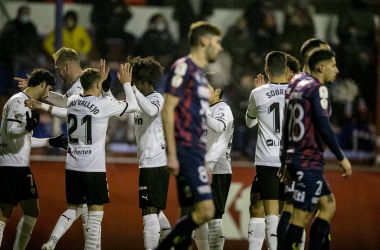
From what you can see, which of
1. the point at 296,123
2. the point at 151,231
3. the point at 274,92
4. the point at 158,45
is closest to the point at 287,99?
the point at 296,123

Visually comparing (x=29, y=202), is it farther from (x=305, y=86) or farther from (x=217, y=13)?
(x=217, y=13)

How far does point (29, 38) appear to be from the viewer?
37.7ft

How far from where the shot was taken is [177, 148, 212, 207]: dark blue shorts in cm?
489

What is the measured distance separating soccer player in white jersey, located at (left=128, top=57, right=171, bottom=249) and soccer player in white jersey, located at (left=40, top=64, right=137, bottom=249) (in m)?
0.18

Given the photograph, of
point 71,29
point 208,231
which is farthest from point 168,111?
point 71,29

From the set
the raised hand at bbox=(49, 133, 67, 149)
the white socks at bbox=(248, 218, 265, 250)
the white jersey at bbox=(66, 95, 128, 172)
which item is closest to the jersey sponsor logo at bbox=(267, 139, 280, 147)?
the white socks at bbox=(248, 218, 265, 250)

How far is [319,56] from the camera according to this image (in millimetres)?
5387

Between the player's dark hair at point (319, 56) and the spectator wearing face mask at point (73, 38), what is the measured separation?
6753 mm

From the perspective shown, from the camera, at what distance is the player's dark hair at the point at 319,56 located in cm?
538

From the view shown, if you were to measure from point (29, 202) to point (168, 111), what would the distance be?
2635 millimetres

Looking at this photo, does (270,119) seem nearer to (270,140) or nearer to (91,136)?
(270,140)

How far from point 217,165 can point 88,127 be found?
147cm

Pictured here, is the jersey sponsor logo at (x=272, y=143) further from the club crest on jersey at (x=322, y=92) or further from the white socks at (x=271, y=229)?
the club crest on jersey at (x=322, y=92)

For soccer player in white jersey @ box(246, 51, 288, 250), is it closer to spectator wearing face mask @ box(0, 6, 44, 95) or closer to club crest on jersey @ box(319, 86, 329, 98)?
club crest on jersey @ box(319, 86, 329, 98)
